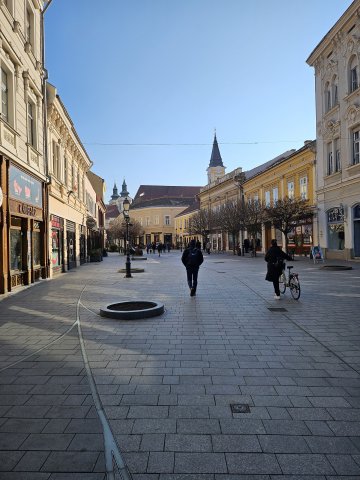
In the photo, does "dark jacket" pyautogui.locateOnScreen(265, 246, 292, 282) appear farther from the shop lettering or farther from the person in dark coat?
the shop lettering

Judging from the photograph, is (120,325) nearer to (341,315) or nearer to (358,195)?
(341,315)

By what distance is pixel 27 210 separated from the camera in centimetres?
1397

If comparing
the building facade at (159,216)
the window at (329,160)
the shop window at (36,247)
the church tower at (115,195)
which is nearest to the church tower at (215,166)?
the building facade at (159,216)

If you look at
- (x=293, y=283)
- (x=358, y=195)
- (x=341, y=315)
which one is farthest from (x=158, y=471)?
(x=358, y=195)

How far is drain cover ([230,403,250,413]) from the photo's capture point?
3697 millimetres

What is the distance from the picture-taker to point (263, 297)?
1087cm

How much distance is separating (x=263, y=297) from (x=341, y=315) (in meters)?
2.95

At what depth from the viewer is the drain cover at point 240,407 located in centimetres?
370

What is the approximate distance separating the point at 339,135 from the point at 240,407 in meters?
24.7

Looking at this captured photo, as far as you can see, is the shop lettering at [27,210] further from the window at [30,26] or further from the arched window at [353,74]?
Result: the arched window at [353,74]

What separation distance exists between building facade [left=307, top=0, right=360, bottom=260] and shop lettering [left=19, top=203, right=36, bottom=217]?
18.0m

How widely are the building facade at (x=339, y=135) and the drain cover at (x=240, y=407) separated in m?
21.5

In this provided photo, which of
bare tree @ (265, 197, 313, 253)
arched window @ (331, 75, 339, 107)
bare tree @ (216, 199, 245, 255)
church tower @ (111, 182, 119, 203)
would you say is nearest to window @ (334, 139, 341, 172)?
arched window @ (331, 75, 339, 107)

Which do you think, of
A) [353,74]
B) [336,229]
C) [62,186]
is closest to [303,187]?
[336,229]
